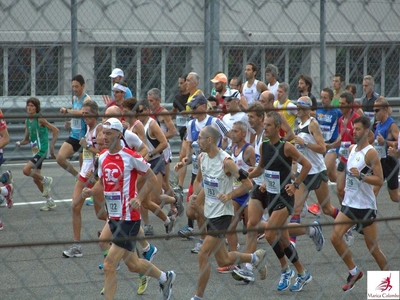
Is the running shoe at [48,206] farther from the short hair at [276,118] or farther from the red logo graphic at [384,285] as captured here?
the red logo graphic at [384,285]

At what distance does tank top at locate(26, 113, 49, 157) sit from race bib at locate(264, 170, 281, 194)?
3.38 meters

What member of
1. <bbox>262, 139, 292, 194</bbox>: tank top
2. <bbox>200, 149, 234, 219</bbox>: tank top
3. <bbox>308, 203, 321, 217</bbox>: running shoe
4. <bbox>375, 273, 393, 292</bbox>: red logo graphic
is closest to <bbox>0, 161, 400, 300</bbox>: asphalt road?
<bbox>308, 203, 321, 217</bbox>: running shoe

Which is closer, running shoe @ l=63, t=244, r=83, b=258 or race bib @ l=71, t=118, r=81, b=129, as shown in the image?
running shoe @ l=63, t=244, r=83, b=258

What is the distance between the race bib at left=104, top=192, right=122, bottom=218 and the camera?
5.95 m

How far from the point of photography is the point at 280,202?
661cm

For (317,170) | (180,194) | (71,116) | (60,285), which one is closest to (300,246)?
(317,170)

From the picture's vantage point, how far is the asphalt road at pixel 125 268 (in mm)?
6598

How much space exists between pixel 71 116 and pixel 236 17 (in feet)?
7.33

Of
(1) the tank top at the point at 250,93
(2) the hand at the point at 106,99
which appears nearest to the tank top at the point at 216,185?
(2) the hand at the point at 106,99

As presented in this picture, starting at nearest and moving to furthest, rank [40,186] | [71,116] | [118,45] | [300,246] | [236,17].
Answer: [71,116], [118,45], [236,17], [300,246], [40,186]

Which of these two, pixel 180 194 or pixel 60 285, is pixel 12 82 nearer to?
pixel 60 285

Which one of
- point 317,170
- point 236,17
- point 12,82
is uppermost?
point 236,17

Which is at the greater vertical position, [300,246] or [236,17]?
[236,17]
